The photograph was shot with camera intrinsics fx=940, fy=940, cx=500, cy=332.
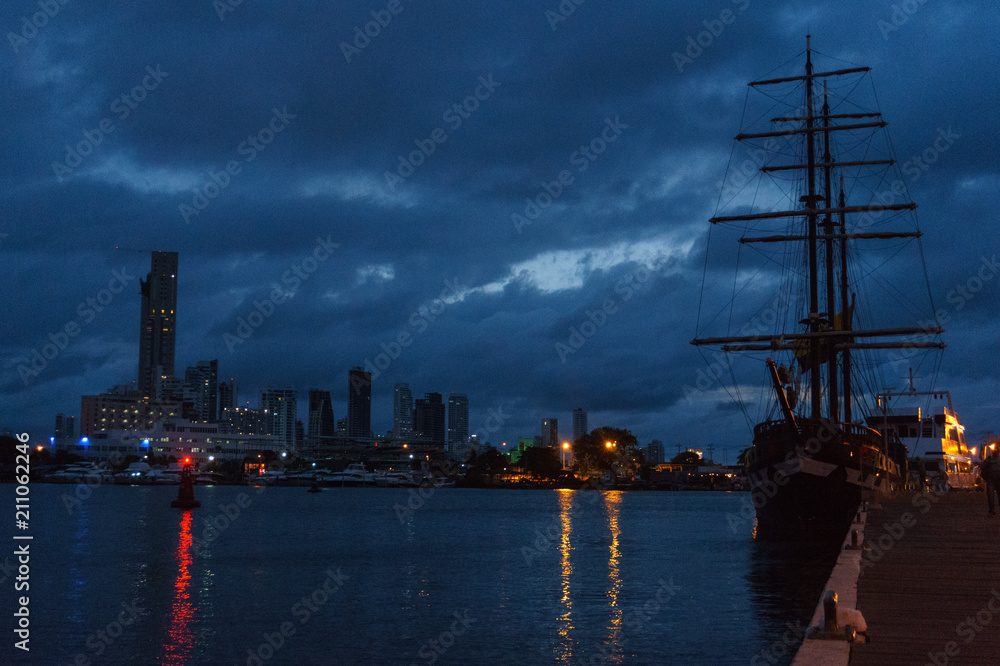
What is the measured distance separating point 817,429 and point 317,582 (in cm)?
2406

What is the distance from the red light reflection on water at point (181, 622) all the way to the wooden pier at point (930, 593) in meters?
14.5

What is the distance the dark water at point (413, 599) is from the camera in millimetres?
21500

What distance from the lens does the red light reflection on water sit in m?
21.0

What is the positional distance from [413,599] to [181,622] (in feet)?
24.0

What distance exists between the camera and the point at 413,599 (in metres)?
29.6

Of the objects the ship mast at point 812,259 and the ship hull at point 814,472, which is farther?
the ship mast at point 812,259

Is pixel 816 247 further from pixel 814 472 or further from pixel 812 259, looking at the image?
pixel 814 472

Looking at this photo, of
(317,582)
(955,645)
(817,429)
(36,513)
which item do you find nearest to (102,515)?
(36,513)

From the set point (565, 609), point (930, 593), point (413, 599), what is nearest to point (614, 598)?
point (565, 609)

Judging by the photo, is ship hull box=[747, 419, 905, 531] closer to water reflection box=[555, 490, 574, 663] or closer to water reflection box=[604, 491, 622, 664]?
water reflection box=[604, 491, 622, 664]

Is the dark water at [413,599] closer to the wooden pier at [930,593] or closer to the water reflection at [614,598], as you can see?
the water reflection at [614,598]

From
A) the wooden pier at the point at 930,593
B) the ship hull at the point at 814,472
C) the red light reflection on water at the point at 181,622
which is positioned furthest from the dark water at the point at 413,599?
the wooden pier at the point at 930,593

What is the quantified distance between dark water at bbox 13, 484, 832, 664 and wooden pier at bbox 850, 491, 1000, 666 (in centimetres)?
326

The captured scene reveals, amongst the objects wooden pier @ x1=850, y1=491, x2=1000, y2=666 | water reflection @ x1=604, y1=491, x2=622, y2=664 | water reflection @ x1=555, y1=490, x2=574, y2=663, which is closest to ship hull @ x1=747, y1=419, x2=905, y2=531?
water reflection @ x1=604, y1=491, x2=622, y2=664
